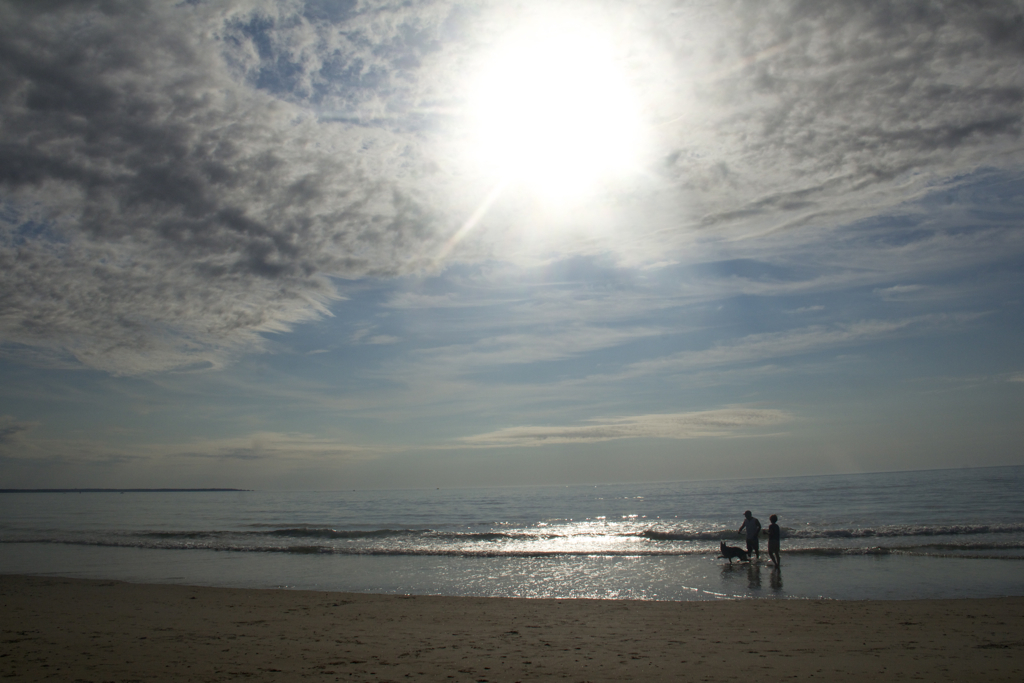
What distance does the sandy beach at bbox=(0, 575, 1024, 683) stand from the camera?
7770 millimetres

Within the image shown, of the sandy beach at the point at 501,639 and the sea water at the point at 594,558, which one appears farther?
the sea water at the point at 594,558

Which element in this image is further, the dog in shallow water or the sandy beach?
the dog in shallow water

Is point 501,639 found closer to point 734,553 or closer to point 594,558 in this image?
point 734,553

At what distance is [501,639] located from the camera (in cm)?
974

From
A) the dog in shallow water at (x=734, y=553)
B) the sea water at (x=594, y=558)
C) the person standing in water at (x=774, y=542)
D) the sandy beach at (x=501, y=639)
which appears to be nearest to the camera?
the sandy beach at (x=501, y=639)

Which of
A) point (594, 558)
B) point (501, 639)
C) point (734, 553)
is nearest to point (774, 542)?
point (734, 553)

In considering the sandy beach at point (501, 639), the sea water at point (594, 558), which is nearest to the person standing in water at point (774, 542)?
the sea water at point (594, 558)

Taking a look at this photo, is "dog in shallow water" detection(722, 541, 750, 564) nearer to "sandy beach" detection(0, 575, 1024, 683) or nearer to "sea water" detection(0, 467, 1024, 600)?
"sea water" detection(0, 467, 1024, 600)

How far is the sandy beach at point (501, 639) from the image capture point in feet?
25.5

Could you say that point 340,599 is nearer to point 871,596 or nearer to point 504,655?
point 504,655

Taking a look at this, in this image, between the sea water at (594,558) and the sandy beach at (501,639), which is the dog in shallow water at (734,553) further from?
the sandy beach at (501,639)

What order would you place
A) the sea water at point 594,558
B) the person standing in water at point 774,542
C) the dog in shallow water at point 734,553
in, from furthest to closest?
the dog in shallow water at point 734,553 < the person standing in water at point 774,542 < the sea water at point 594,558

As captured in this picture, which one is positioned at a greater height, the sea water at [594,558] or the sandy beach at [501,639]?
the sandy beach at [501,639]

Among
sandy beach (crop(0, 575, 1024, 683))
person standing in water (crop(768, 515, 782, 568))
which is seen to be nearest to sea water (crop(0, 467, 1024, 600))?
person standing in water (crop(768, 515, 782, 568))
